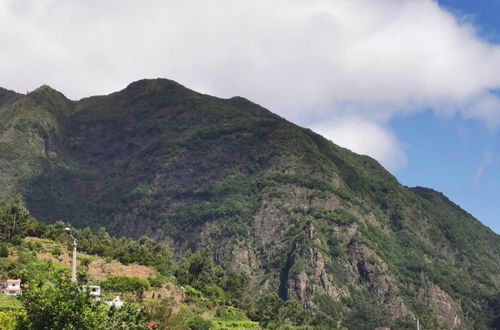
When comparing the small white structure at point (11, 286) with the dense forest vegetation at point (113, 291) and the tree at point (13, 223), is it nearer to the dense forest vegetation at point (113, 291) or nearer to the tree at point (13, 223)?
the dense forest vegetation at point (113, 291)

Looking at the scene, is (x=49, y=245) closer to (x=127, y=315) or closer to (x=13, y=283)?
(x=13, y=283)

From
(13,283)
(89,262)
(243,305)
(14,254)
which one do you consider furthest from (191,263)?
(13,283)

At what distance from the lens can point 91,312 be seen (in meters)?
42.1

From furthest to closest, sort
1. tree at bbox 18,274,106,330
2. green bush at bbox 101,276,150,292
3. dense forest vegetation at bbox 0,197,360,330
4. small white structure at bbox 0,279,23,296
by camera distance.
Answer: green bush at bbox 101,276,150,292, small white structure at bbox 0,279,23,296, dense forest vegetation at bbox 0,197,360,330, tree at bbox 18,274,106,330

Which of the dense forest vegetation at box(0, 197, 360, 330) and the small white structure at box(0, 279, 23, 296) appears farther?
the small white structure at box(0, 279, 23, 296)

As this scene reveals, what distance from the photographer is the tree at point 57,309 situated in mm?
41312

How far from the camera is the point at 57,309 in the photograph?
41219 millimetres

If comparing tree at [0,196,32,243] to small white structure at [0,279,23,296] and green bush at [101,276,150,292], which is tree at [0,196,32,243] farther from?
small white structure at [0,279,23,296]

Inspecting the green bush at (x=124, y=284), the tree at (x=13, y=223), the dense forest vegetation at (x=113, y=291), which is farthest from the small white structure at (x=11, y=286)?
the tree at (x=13, y=223)

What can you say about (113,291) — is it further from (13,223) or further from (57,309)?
(57,309)

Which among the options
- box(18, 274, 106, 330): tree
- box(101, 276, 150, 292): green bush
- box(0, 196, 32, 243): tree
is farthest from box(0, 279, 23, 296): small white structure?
box(18, 274, 106, 330): tree

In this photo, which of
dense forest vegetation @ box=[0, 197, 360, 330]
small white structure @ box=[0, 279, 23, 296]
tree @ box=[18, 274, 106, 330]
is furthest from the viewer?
small white structure @ box=[0, 279, 23, 296]

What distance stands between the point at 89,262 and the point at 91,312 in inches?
3065

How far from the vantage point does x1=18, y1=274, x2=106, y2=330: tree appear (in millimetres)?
41312
